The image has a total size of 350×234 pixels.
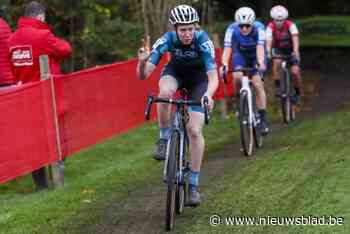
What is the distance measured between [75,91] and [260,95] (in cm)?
318

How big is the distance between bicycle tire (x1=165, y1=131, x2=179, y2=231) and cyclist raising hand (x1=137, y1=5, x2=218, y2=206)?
0.51 metres

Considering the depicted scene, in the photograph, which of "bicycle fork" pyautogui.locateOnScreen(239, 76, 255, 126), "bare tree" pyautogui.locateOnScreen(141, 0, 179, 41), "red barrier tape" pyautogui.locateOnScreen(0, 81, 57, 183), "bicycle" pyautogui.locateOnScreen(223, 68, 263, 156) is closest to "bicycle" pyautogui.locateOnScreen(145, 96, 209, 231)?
"red barrier tape" pyautogui.locateOnScreen(0, 81, 57, 183)

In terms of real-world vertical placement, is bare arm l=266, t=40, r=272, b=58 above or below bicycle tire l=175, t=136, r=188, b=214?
above

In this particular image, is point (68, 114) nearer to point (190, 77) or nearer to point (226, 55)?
point (226, 55)

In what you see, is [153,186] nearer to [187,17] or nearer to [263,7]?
[187,17]

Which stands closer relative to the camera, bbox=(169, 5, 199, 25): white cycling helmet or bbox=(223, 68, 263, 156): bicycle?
bbox=(169, 5, 199, 25): white cycling helmet

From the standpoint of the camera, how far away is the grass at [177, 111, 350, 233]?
351 inches

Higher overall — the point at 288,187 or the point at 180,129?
the point at 180,129

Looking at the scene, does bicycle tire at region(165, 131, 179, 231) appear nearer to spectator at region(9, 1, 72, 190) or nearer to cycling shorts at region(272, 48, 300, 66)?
spectator at region(9, 1, 72, 190)

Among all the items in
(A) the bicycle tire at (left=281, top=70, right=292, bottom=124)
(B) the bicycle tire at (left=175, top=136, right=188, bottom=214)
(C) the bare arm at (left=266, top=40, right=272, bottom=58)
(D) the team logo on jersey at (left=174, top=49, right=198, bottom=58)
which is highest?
(D) the team logo on jersey at (left=174, top=49, right=198, bottom=58)

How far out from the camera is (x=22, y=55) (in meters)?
12.2

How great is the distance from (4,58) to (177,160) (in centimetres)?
352

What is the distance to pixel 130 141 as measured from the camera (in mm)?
16250

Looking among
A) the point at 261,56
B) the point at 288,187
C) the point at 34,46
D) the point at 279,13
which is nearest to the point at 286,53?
the point at 279,13
